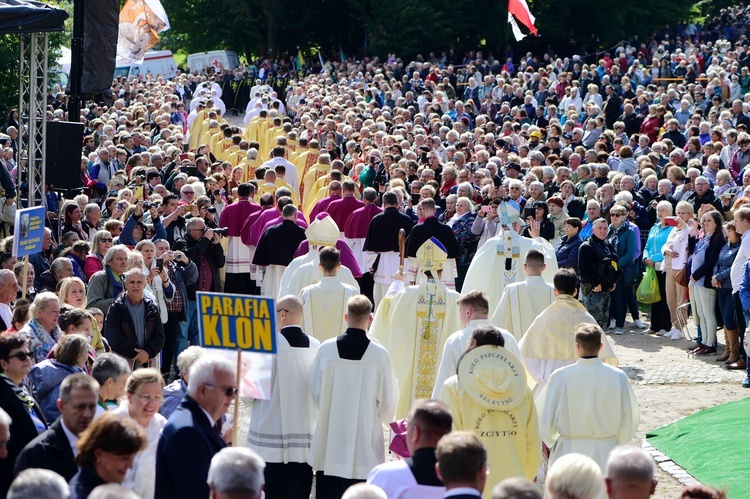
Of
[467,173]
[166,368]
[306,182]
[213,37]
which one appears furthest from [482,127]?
[213,37]

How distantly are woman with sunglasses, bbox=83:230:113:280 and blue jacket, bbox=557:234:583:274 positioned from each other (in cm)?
559

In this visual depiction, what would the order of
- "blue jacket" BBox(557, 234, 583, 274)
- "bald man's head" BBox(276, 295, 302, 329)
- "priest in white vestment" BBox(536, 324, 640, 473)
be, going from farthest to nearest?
1. "blue jacket" BBox(557, 234, 583, 274)
2. "bald man's head" BBox(276, 295, 302, 329)
3. "priest in white vestment" BBox(536, 324, 640, 473)

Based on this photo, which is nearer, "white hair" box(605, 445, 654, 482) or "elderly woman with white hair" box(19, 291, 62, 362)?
"white hair" box(605, 445, 654, 482)

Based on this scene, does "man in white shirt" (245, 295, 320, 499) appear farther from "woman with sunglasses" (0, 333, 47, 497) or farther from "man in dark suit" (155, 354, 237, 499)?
"man in dark suit" (155, 354, 237, 499)

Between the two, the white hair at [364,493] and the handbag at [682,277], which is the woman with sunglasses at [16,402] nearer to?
the white hair at [364,493]

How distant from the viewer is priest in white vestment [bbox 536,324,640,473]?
788 cm

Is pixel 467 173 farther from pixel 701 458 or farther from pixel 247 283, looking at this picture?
pixel 701 458

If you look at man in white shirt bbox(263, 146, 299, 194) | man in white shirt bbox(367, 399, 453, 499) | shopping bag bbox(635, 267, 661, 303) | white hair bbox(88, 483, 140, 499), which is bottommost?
shopping bag bbox(635, 267, 661, 303)

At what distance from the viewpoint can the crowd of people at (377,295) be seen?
5.99m

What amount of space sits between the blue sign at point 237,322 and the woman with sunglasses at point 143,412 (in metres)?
0.61

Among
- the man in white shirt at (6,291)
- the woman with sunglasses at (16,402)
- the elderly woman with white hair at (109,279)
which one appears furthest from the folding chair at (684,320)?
the woman with sunglasses at (16,402)

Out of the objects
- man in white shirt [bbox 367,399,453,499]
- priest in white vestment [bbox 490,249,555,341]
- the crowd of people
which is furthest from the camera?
priest in white vestment [bbox 490,249,555,341]

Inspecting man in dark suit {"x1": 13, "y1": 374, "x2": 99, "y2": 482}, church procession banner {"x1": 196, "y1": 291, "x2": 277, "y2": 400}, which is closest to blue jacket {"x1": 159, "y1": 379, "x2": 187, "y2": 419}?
church procession banner {"x1": 196, "y1": 291, "x2": 277, "y2": 400}

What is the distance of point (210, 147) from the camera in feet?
84.5
